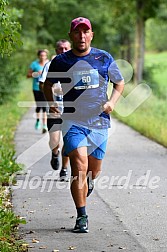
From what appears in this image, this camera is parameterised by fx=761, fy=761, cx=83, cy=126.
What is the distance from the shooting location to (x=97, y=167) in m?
8.02

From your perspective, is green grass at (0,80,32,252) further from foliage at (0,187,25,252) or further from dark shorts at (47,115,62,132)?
dark shorts at (47,115,62,132)

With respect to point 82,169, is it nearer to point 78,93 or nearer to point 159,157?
point 78,93

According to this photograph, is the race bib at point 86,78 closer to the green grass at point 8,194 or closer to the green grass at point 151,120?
the green grass at point 8,194

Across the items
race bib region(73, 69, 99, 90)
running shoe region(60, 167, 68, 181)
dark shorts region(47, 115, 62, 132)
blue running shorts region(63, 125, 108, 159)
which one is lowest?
running shoe region(60, 167, 68, 181)

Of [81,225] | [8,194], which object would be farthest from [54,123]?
[81,225]

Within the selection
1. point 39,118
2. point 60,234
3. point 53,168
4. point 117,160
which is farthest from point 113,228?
point 39,118

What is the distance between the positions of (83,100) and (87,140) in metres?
0.41

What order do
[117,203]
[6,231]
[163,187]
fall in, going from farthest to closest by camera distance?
[163,187] < [117,203] < [6,231]

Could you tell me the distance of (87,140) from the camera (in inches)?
306

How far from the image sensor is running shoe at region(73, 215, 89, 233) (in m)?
7.54

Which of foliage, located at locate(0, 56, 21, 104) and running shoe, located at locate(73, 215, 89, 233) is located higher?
running shoe, located at locate(73, 215, 89, 233)

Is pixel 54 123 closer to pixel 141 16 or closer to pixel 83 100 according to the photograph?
pixel 83 100

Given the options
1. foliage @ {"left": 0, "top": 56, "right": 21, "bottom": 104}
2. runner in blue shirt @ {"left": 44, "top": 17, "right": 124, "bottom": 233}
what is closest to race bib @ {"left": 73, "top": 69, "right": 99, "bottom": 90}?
runner in blue shirt @ {"left": 44, "top": 17, "right": 124, "bottom": 233}

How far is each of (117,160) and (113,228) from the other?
540cm
